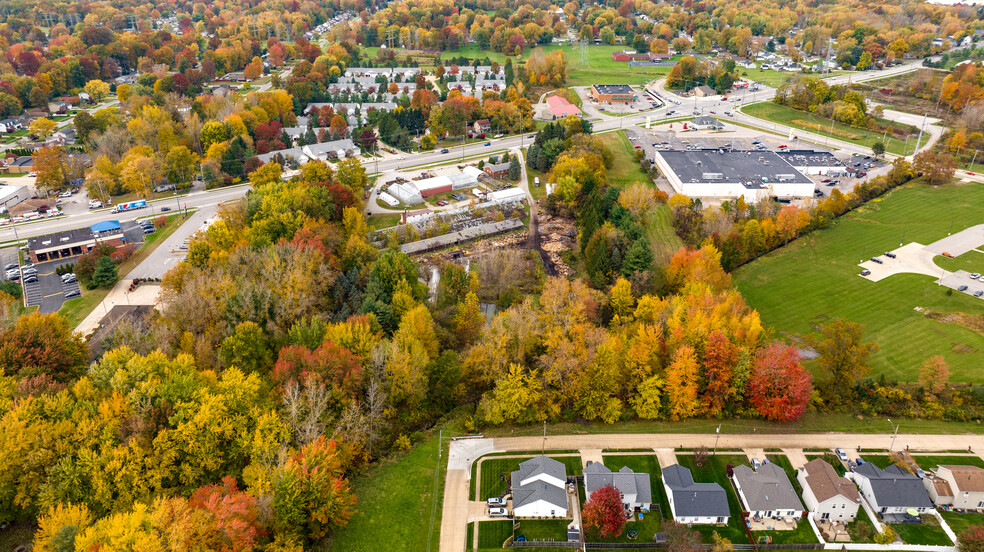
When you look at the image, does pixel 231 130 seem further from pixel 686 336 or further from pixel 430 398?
pixel 686 336

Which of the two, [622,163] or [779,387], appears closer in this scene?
[779,387]

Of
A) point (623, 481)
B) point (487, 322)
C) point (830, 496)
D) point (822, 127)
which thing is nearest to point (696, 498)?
point (623, 481)

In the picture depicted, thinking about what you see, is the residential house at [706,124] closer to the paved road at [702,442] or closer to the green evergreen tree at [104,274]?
the paved road at [702,442]

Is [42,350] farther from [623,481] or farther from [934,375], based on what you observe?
[934,375]

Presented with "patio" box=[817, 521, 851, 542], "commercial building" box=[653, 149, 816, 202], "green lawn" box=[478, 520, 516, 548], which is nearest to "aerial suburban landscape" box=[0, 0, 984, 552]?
"patio" box=[817, 521, 851, 542]

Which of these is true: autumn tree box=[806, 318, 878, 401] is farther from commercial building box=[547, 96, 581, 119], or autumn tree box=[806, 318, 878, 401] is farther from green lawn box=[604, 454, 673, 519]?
commercial building box=[547, 96, 581, 119]

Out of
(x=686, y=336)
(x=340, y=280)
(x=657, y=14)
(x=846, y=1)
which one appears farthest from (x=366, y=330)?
(x=846, y=1)
